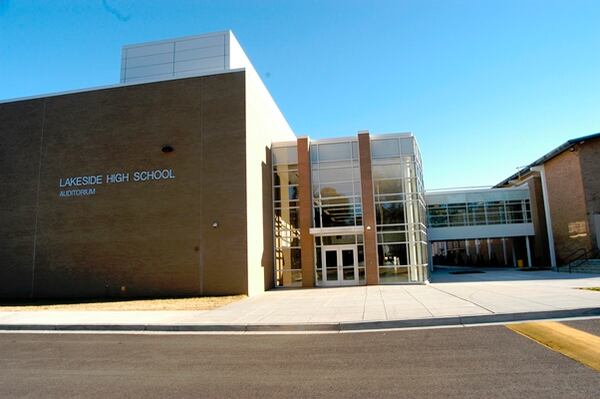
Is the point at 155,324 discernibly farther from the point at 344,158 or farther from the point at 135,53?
the point at 135,53

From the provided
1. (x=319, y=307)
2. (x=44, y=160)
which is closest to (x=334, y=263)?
(x=319, y=307)

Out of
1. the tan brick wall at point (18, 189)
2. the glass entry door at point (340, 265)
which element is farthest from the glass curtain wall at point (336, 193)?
the tan brick wall at point (18, 189)

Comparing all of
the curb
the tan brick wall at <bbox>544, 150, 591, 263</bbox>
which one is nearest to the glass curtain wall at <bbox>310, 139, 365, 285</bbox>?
the curb

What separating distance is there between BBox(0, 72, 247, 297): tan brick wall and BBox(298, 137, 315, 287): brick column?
16.5ft

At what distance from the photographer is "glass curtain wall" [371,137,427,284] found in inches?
925

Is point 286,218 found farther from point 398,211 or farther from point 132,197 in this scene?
point 132,197

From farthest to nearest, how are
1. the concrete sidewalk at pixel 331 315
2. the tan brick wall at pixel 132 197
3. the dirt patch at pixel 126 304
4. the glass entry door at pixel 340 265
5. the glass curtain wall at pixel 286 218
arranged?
1. the glass curtain wall at pixel 286 218
2. the glass entry door at pixel 340 265
3. the tan brick wall at pixel 132 197
4. the dirt patch at pixel 126 304
5. the concrete sidewalk at pixel 331 315

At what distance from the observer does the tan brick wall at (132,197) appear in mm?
20453

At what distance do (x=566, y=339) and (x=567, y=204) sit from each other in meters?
27.9

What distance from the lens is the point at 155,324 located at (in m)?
11.7

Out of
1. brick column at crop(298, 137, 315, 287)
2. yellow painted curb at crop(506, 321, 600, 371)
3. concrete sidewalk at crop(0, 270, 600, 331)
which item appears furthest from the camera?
brick column at crop(298, 137, 315, 287)

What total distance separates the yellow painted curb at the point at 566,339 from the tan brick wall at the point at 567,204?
24.3 meters

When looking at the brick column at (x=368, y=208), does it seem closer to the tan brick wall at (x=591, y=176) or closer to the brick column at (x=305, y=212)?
the brick column at (x=305, y=212)

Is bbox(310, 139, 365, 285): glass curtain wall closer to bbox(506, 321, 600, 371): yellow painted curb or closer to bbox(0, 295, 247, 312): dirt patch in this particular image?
bbox(0, 295, 247, 312): dirt patch
